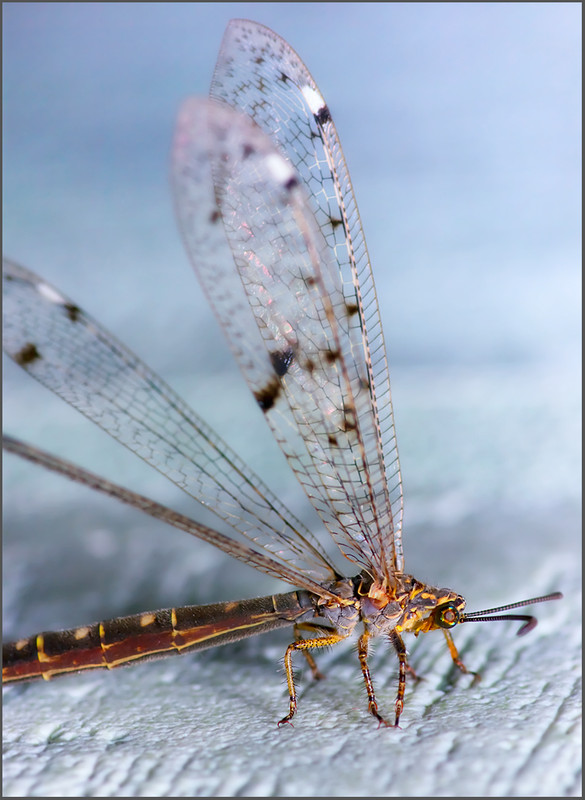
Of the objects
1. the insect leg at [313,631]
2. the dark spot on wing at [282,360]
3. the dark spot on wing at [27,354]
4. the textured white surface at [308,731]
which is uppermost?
the dark spot on wing at [27,354]

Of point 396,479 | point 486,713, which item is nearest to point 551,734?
point 486,713

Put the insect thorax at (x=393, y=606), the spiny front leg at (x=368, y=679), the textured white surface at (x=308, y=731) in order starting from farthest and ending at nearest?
the insect thorax at (x=393, y=606) < the spiny front leg at (x=368, y=679) < the textured white surface at (x=308, y=731)

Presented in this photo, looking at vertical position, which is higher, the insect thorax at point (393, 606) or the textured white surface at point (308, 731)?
the insect thorax at point (393, 606)

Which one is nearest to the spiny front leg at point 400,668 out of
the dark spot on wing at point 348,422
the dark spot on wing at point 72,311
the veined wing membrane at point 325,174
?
the veined wing membrane at point 325,174

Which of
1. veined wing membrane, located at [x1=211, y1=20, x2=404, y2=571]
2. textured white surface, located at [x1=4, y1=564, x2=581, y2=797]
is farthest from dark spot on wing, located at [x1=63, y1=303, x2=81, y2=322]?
textured white surface, located at [x1=4, y1=564, x2=581, y2=797]

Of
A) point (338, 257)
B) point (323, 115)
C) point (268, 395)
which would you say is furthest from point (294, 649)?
point (323, 115)

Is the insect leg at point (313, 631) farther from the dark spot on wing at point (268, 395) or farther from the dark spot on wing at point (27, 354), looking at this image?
the dark spot on wing at point (27, 354)

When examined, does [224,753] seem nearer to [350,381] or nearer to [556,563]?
[350,381]
